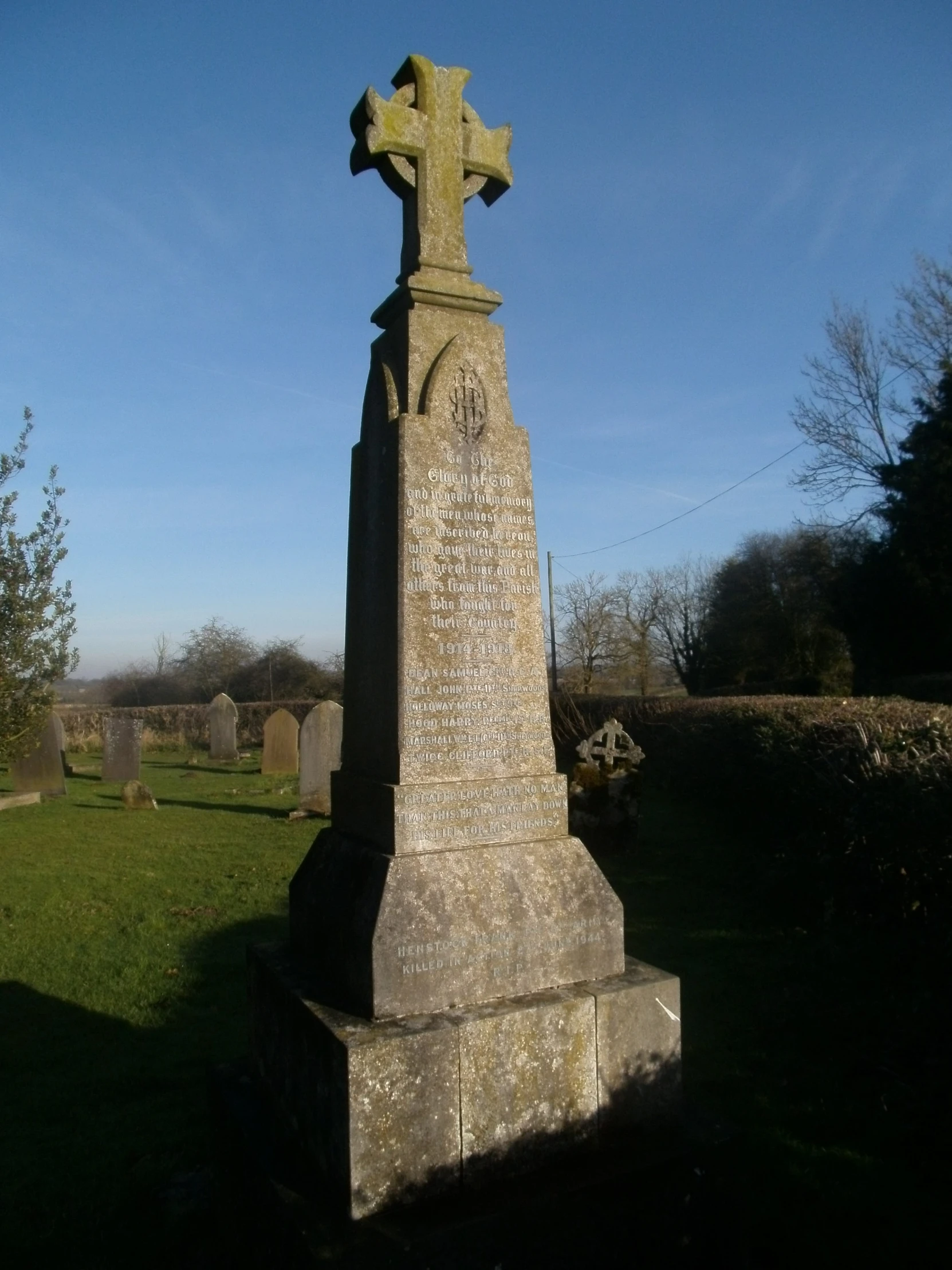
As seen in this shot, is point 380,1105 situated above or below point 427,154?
below

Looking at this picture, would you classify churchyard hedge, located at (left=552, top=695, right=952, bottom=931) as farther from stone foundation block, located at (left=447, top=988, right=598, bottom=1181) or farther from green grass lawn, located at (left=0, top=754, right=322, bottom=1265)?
green grass lawn, located at (left=0, top=754, right=322, bottom=1265)

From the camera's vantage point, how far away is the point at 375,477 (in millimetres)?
3566

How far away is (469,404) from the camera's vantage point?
11.5 feet

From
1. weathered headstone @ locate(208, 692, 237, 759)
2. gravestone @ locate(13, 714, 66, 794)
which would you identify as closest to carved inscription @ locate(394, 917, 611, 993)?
A: gravestone @ locate(13, 714, 66, 794)

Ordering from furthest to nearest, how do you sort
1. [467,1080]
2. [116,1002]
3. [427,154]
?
[116,1002]
[427,154]
[467,1080]

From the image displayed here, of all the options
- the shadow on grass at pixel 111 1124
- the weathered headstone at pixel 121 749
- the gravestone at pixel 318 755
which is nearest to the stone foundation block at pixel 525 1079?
the shadow on grass at pixel 111 1124

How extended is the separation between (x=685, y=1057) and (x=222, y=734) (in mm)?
18941

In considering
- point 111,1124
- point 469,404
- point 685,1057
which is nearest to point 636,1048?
point 685,1057

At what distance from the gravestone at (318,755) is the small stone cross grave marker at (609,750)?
4.26 meters

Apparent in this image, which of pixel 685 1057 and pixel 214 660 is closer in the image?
pixel 685 1057

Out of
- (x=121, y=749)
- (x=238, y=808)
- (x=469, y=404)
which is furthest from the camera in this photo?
(x=121, y=749)

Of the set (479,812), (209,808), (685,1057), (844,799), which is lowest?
(685,1057)

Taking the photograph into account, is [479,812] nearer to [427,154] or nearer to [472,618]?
[472,618]

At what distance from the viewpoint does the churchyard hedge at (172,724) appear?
27.0 meters
